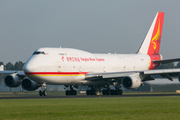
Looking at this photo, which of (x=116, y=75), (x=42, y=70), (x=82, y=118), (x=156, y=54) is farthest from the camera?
(x=156, y=54)

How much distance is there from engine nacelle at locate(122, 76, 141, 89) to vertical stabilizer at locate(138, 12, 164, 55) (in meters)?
15.6

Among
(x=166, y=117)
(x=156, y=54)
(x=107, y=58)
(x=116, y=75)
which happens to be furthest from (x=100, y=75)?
(x=166, y=117)

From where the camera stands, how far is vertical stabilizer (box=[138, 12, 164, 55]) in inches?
2301

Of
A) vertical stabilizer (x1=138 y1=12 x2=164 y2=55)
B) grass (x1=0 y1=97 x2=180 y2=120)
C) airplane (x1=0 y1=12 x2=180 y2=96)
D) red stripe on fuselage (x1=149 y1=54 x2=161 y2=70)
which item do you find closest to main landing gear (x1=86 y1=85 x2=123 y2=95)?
airplane (x1=0 y1=12 x2=180 y2=96)

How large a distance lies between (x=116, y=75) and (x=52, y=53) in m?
8.31

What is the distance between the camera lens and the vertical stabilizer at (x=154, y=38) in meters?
58.4

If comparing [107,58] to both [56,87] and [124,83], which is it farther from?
[56,87]

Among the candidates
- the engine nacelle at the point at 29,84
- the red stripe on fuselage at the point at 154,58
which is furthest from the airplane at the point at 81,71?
the red stripe on fuselage at the point at 154,58

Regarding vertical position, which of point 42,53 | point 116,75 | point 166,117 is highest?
point 42,53

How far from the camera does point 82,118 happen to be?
55.5ft

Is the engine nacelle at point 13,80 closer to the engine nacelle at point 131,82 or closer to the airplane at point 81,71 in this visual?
the airplane at point 81,71

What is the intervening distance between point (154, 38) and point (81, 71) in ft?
59.6

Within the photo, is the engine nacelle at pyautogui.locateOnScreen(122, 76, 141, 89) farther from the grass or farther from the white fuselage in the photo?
the grass

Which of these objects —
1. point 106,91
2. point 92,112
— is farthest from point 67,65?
point 92,112
